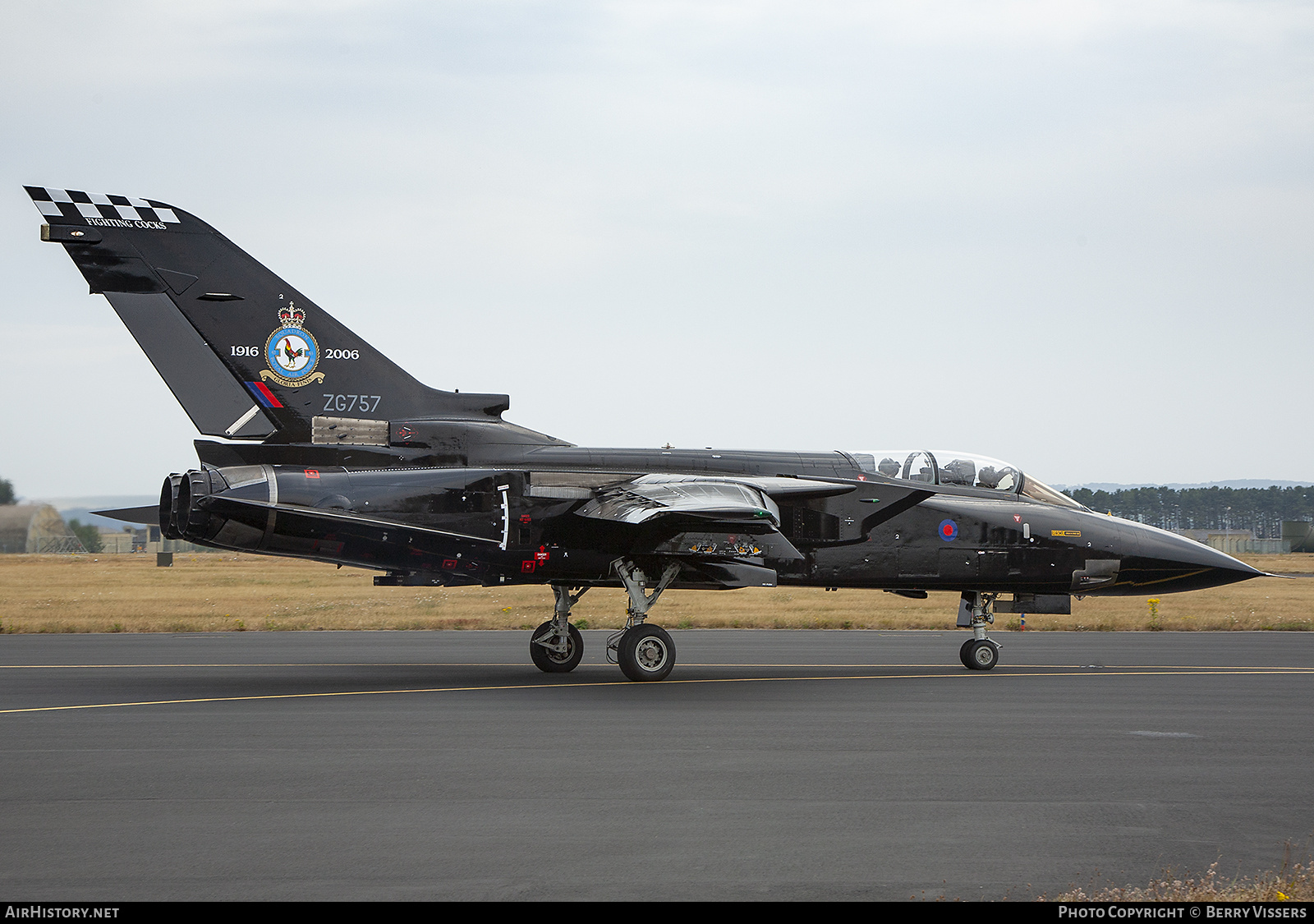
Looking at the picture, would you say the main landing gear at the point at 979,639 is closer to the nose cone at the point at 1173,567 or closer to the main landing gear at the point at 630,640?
the nose cone at the point at 1173,567

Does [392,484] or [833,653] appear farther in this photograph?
[833,653]

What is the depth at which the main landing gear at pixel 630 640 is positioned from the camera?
51.5 feet

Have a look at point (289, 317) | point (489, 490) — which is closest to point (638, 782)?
point (489, 490)

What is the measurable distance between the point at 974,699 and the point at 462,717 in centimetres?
623

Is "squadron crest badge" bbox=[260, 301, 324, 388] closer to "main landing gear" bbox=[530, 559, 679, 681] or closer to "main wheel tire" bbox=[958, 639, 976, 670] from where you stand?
"main landing gear" bbox=[530, 559, 679, 681]

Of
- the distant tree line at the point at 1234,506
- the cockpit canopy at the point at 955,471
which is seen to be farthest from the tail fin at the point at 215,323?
the distant tree line at the point at 1234,506

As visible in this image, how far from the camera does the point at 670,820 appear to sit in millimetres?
7441

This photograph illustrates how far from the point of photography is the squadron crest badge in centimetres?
1630

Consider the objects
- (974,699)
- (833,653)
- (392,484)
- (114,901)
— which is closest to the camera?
(114,901)

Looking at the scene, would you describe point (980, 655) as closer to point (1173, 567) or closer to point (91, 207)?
point (1173, 567)

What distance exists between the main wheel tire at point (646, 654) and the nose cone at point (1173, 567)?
763cm

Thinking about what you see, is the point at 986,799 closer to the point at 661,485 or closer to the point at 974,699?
the point at 974,699

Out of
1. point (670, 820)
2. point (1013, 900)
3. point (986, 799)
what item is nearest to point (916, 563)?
point (986, 799)

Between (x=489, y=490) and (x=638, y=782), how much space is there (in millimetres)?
7563
